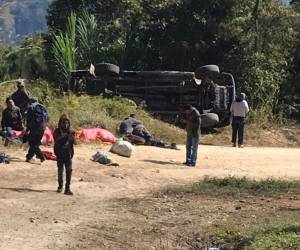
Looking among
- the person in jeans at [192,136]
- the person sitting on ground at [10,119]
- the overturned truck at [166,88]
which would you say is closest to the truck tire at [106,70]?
the overturned truck at [166,88]

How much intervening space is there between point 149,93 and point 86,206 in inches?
453

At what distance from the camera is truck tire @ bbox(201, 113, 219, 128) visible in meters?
20.4

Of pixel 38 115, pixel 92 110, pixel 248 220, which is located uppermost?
pixel 38 115

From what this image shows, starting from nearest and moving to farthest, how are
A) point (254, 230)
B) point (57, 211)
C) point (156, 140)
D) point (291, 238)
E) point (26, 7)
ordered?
point (291, 238)
point (254, 230)
point (57, 211)
point (156, 140)
point (26, 7)

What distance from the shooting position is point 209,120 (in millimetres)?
20453

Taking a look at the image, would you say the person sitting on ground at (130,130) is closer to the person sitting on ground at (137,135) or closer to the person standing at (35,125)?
the person sitting on ground at (137,135)

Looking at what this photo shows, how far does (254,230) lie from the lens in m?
9.66

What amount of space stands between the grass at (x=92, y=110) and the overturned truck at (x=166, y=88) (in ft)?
3.85

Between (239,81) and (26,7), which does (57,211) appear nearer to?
(239,81)

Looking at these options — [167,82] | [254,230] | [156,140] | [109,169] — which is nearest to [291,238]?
[254,230]

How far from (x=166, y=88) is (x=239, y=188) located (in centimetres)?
960

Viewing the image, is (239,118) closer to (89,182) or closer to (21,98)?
(21,98)

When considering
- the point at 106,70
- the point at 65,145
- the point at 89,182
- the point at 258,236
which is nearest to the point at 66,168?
the point at 65,145

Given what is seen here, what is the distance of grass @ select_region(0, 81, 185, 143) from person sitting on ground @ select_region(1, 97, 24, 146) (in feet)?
5.70
